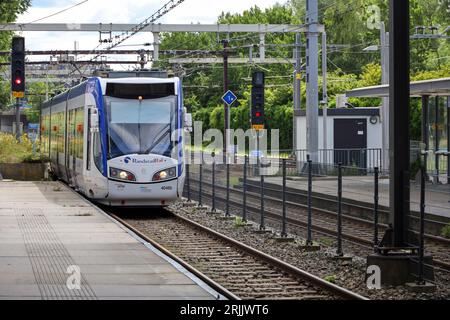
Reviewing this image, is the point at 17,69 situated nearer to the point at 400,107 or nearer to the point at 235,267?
the point at 235,267

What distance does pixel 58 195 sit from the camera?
29219 mm

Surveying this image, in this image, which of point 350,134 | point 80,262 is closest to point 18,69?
point 350,134

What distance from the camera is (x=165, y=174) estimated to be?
23.9 meters

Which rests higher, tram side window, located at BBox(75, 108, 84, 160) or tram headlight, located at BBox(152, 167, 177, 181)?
tram side window, located at BBox(75, 108, 84, 160)

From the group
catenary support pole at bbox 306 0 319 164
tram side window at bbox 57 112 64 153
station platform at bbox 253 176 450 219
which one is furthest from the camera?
catenary support pole at bbox 306 0 319 164

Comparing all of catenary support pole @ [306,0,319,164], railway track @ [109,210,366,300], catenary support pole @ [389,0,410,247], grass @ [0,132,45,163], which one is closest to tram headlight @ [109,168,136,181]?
railway track @ [109,210,366,300]

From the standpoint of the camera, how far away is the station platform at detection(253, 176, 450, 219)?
14836 mm

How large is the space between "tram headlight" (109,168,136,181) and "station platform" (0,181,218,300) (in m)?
0.94

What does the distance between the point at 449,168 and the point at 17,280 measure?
17.0 m

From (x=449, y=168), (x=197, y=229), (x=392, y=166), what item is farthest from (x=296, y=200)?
(x=392, y=166)

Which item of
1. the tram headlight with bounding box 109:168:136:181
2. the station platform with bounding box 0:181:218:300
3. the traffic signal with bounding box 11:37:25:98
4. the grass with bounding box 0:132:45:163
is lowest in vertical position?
the station platform with bounding box 0:181:218:300

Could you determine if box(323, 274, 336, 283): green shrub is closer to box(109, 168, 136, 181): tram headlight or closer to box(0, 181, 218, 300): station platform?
box(0, 181, 218, 300): station platform

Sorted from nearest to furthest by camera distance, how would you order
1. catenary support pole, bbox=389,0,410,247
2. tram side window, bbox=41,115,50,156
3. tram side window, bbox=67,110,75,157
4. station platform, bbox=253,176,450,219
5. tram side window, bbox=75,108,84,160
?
catenary support pole, bbox=389,0,410,247 < station platform, bbox=253,176,450,219 < tram side window, bbox=75,108,84,160 < tram side window, bbox=67,110,75,157 < tram side window, bbox=41,115,50,156

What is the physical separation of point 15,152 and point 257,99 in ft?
31.0
